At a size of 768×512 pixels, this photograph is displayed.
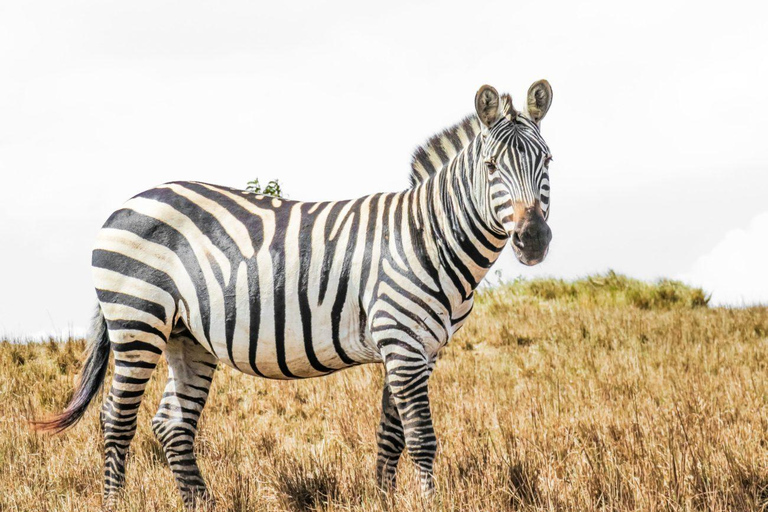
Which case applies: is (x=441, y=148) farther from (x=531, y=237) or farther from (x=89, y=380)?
(x=89, y=380)

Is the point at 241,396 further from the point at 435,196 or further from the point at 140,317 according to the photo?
the point at 435,196

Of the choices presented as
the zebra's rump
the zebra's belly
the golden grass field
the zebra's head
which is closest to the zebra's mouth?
the zebra's head

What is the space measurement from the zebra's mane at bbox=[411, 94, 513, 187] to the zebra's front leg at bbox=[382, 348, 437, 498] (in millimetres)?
1333

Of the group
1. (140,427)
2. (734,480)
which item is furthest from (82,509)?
(734,480)

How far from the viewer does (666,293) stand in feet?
44.6

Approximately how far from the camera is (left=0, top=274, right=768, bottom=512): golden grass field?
13.6 feet

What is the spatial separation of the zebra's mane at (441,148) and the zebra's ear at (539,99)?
14.2 inches

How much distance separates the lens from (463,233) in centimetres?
434

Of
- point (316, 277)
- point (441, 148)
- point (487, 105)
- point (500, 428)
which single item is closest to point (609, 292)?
point (500, 428)

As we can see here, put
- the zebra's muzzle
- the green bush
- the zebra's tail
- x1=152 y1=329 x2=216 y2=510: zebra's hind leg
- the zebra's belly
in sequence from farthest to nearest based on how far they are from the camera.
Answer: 1. the green bush
2. the zebra's tail
3. x1=152 y1=329 x2=216 y2=510: zebra's hind leg
4. the zebra's belly
5. the zebra's muzzle

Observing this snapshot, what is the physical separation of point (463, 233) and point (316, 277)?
0.98 meters

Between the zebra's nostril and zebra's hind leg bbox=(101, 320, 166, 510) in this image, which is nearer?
the zebra's nostril

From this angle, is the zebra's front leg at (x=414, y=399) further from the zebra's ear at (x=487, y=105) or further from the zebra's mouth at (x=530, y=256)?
the zebra's ear at (x=487, y=105)

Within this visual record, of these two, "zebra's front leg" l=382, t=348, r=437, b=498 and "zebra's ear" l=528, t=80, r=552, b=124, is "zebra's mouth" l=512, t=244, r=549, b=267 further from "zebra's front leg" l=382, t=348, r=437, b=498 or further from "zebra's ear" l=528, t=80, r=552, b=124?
"zebra's ear" l=528, t=80, r=552, b=124
